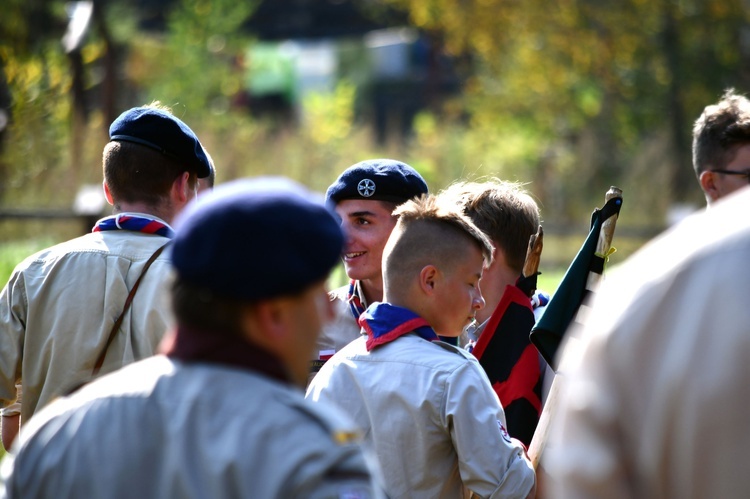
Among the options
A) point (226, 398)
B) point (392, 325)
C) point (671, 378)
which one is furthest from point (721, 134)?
point (226, 398)

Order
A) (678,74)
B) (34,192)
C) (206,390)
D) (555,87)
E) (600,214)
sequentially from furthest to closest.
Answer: (555,87)
(678,74)
(34,192)
(600,214)
(206,390)

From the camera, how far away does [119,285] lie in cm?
331

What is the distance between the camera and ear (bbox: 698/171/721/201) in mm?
4637

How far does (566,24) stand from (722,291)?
70.2 ft

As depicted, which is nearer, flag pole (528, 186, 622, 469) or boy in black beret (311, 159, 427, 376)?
flag pole (528, 186, 622, 469)

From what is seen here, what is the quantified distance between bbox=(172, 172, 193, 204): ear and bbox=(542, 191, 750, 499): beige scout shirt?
2.11m

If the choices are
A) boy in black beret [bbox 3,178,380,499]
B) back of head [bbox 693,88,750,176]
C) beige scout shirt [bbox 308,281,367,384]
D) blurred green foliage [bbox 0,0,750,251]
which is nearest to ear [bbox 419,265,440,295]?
beige scout shirt [bbox 308,281,367,384]

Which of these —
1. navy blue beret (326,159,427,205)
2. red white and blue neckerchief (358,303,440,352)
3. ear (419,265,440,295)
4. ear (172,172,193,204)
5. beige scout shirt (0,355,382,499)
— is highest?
ear (172,172,193,204)

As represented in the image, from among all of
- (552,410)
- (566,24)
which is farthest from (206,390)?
(566,24)

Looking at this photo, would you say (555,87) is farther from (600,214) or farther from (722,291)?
(722,291)

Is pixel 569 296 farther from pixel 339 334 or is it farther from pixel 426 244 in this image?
pixel 339 334

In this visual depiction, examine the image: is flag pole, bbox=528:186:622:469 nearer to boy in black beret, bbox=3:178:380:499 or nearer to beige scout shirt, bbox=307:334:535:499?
beige scout shirt, bbox=307:334:535:499

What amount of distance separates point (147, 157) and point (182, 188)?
160 mm

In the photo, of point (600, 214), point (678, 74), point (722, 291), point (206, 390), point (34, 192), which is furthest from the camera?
point (678, 74)
